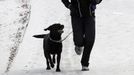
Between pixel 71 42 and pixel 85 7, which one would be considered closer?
pixel 85 7

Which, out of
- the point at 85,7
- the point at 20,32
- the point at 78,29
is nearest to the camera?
the point at 85,7

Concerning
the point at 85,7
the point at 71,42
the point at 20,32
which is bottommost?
the point at 20,32

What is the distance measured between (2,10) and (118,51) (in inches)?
229

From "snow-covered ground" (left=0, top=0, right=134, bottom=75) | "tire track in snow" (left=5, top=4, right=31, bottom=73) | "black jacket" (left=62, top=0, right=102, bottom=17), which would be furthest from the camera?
"tire track in snow" (left=5, top=4, right=31, bottom=73)

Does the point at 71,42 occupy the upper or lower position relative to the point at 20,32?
upper

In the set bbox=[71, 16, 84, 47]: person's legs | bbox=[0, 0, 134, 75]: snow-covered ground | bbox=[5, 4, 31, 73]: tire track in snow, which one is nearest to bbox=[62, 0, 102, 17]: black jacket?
bbox=[71, 16, 84, 47]: person's legs

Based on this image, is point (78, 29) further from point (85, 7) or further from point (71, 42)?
point (71, 42)

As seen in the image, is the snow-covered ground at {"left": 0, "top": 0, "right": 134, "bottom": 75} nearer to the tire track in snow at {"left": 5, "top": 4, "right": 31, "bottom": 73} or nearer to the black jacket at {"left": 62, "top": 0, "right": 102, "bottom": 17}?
the tire track in snow at {"left": 5, "top": 4, "right": 31, "bottom": 73}

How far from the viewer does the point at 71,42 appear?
1122 centimetres

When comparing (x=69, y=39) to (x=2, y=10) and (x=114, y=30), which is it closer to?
(x=114, y=30)

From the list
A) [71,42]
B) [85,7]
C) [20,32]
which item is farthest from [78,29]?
[20,32]

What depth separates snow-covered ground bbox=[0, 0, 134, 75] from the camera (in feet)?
29.0

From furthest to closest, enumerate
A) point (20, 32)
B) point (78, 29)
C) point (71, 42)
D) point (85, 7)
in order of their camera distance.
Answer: point (20, 32) < point (71, 42) < point (78, 29) < point (85, 7)

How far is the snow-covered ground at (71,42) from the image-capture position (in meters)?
8.85
